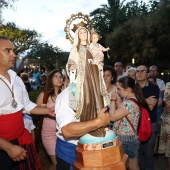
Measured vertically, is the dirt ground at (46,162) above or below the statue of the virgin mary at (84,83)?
below

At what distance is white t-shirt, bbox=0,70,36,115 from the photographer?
2.63m

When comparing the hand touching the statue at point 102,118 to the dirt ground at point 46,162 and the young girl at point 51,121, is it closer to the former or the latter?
the young girl at point 51,121

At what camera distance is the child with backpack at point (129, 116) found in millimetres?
3529

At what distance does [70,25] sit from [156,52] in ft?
76.7

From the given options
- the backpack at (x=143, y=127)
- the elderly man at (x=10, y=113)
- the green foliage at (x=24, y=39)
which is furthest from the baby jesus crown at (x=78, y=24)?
the green foliage at (x=24, y=39)

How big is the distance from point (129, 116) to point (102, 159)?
1749mm

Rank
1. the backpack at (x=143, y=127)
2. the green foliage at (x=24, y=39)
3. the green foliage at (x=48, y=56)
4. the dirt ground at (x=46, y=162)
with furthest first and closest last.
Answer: the green foliage at (x=24, y=39), the green foliage at (x=48, y=56), the dirt ground at (x=46, y=162), the backpack at (x=143, y=127)

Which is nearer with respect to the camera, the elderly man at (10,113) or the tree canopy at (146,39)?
the elderly man at (10,113)

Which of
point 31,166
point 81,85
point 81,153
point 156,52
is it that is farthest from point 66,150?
point 156,52

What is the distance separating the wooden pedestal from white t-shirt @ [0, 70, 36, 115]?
109cm

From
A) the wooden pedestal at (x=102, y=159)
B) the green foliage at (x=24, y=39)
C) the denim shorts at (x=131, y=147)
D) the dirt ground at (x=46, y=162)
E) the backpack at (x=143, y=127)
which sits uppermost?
the green foliage at (x=24, y=39)

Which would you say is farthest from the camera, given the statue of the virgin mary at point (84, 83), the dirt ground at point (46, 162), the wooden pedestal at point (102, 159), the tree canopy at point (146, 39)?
the tree canopy at point (146, 39)

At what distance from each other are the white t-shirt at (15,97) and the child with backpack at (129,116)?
123 cm

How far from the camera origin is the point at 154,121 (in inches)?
183
